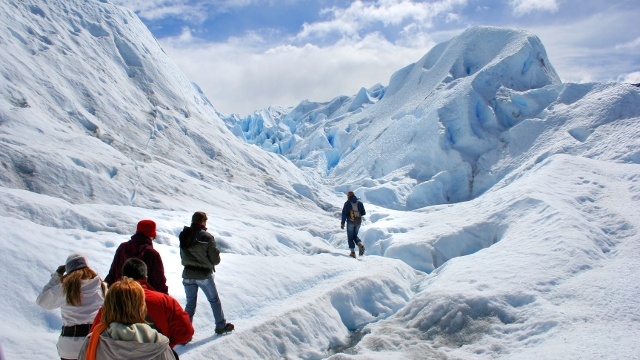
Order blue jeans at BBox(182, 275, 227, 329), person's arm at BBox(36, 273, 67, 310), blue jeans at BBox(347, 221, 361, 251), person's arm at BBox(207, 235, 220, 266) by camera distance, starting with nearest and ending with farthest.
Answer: person's arm at BBox(36, 273, 67, 310) → person's arm at BBox(207, 235, 220, 266) → blue jeans at BBox(182, 275, 227, 329) → blue jeans at BBox(347, 221, 361, 251)

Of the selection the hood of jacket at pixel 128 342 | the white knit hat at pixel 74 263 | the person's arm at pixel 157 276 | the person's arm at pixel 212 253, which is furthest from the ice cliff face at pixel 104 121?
the hood of jacket at pixel 128 342

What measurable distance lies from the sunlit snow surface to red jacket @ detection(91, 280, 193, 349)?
7.45ft

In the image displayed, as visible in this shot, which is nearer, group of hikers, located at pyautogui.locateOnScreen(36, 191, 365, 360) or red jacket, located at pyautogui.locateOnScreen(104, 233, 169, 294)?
group of hikers, located at pyautogui.locateOnScreen(36, 191, 365, 360)

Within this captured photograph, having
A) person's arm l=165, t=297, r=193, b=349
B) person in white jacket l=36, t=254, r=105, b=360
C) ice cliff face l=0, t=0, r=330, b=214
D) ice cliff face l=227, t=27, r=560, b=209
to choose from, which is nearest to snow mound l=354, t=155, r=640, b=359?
person's arm l=165, t=297, r=193, b=349

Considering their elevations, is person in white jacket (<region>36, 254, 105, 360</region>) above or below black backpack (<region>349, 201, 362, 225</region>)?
below

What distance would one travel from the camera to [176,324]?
9.70 feet

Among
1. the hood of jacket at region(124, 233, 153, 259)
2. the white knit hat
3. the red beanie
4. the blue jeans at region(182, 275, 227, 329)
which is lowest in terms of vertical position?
the blue jeans at region(182, 275, 227, 329)

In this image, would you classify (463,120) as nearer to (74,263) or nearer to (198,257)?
(198,257)

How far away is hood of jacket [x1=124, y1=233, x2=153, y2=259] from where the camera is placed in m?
4.13

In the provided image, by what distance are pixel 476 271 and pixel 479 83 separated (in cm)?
2146

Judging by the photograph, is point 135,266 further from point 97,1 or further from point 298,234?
point 97,1

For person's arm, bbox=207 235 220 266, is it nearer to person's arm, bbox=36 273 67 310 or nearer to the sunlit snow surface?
the sunlit snow surface

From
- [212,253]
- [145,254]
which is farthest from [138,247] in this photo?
[212,253]

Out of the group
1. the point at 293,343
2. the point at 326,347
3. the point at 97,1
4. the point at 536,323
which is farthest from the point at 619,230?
the point at 97,1
